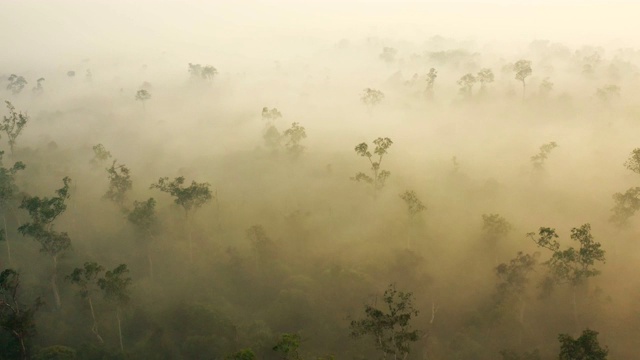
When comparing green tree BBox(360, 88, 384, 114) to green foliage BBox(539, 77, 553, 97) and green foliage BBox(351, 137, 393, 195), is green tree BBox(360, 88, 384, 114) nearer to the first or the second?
green foliage BBox(351, 137, 393, 195)

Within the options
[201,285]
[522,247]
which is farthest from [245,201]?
[522,247]

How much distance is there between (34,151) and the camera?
122 m

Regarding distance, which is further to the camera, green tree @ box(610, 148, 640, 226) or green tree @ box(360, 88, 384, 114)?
green tree @ box(360, 88, 384, 114)

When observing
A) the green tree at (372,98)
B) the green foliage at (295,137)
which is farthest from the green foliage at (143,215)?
the green tree at (372,98)

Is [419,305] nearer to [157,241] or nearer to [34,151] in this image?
[157,241]

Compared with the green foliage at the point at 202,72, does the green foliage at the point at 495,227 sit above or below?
below

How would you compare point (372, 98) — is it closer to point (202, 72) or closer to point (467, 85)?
point (467, 85)

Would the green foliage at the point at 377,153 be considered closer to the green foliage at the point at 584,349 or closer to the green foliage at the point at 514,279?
the green foliage at the point at 514,279

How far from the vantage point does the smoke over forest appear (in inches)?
2403

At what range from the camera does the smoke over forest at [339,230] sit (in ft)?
200

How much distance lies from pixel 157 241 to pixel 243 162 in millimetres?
37100

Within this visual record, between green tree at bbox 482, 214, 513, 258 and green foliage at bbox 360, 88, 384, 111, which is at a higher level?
green foliage at bbox 360, 88, 384, 111

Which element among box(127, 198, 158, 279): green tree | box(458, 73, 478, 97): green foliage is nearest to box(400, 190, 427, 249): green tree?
box(127, 198, 158, 279): green tree

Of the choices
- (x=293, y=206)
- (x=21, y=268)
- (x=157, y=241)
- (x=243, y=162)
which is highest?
(x=243, y=162)
